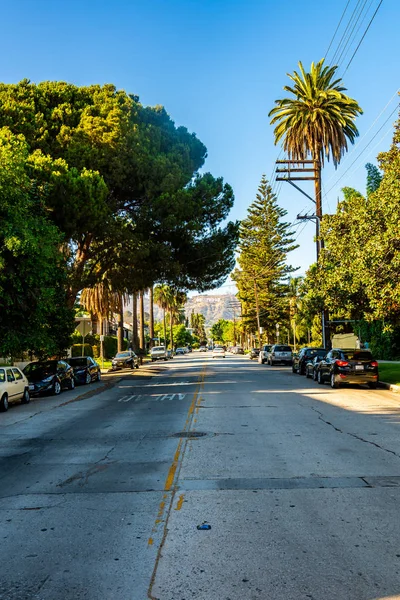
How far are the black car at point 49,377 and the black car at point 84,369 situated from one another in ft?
7.79

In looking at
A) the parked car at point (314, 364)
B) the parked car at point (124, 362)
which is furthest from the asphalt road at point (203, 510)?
the parked car at point (124, 362)

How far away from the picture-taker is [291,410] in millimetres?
15375

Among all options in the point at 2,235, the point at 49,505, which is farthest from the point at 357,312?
the point at 49,505

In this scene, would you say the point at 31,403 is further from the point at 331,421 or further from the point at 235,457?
the point at 235,457

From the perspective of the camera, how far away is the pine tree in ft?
257

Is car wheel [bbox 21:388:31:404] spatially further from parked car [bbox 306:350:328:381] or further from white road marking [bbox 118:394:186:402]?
parked car [bbox 306:350:328:381]

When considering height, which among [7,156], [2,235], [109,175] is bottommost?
[2,235]

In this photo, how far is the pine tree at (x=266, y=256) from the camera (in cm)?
7844

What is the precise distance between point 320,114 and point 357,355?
65.6 ft

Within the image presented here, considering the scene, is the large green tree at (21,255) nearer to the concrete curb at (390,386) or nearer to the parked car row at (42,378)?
the parked car row at (42,378)

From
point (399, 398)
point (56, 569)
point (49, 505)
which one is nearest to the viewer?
point (56, 569)

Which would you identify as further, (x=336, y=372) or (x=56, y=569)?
(x=336, y=372)

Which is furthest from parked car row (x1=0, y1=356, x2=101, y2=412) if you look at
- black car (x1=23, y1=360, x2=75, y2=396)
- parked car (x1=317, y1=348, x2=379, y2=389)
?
parked car (x1=317, y1=348, x2=379, y2=389)

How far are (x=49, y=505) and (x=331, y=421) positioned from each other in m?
8.06
